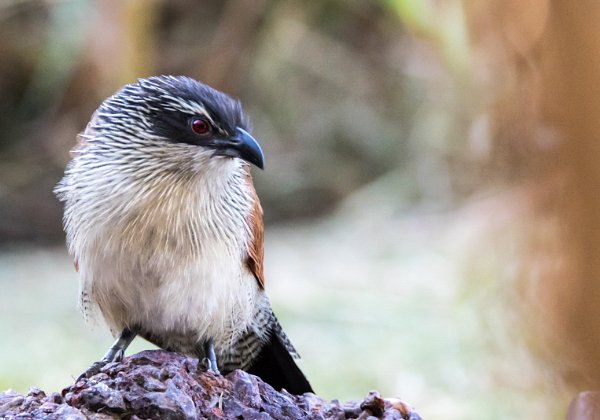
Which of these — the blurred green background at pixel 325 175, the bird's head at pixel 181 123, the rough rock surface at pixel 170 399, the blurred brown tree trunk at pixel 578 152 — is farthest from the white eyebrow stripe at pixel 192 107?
the blurred brown tree trunk at pixel 578 152

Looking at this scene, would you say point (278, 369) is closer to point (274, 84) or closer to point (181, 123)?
point (181, 123)

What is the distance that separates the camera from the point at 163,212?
2037mm

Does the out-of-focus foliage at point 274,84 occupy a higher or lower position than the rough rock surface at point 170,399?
higher

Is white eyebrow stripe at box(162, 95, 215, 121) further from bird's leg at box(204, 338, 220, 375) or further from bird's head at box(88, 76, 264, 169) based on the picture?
bird's leg at box(204, 338, 220, 375)

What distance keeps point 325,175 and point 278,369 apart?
14.6ft

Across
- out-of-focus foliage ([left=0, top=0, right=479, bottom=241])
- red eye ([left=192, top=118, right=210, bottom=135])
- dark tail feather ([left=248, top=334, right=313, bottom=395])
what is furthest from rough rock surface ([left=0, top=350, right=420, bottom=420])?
out-of-focus foliage ([left=0, top=0, right=479, bottom=241])

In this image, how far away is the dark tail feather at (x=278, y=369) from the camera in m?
2.28

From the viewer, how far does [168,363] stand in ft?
5.41

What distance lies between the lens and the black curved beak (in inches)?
78.9

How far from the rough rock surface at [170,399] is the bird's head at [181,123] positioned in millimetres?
549

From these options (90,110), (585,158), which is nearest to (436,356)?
(90,110)

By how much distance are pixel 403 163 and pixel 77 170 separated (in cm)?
465

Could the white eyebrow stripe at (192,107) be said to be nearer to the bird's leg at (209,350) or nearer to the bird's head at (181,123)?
the bird's head at (181,123)

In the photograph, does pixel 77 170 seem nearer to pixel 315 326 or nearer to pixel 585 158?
pixel 585 158
